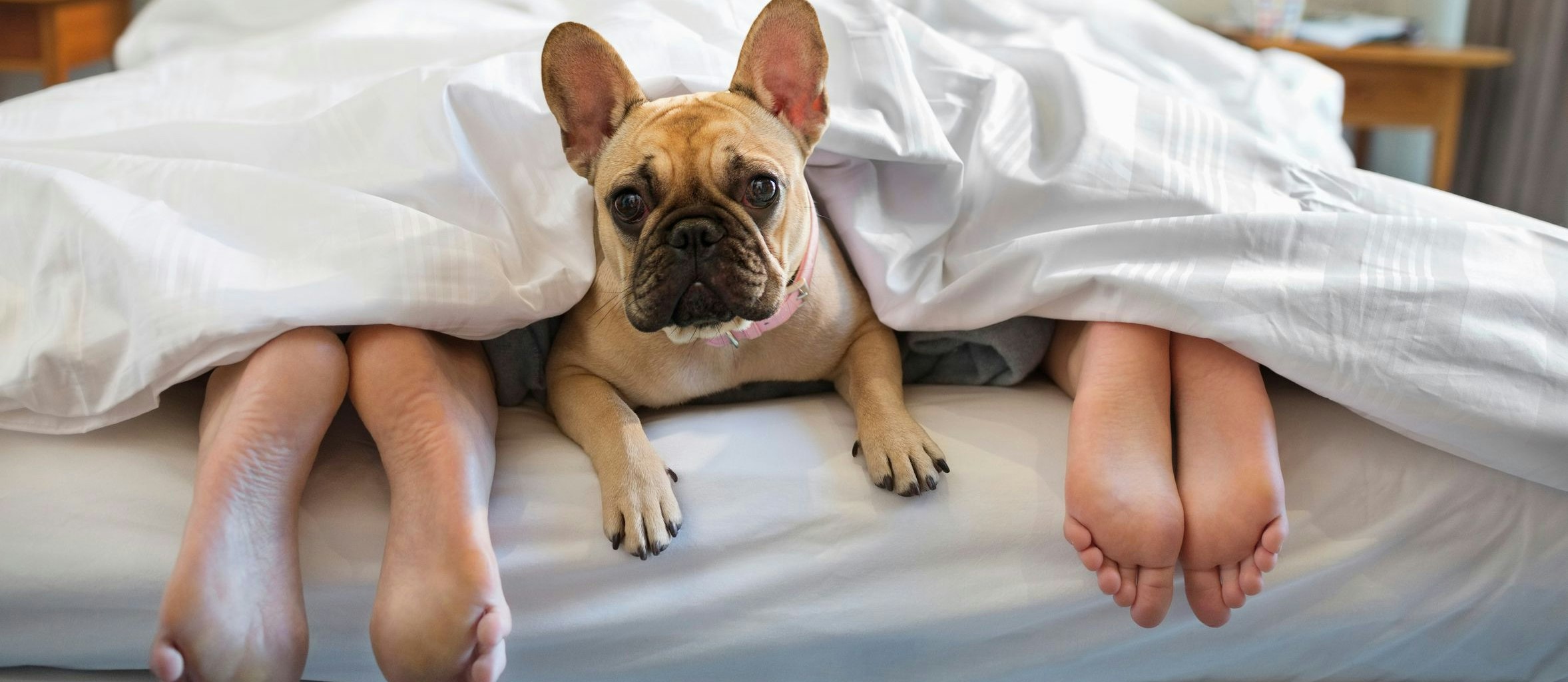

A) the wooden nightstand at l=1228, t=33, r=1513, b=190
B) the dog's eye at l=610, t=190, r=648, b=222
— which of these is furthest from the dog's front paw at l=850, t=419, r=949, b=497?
the wooden nightstand at l=1228, t=33, r=1513, b=190

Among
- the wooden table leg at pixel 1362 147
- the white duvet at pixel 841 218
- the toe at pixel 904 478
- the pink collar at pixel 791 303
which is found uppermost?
the white duvet at pixel 841 218

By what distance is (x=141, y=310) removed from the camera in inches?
42.8

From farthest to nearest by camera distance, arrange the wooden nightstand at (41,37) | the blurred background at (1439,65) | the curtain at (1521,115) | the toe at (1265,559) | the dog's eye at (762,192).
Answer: the curtain at (1521,115)
the blurred background at (1439,65)
the wooden nightstand at (41,37)
the dog's eye at (762,192)
the toe at (1265,559)

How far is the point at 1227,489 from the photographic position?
3.38 feet

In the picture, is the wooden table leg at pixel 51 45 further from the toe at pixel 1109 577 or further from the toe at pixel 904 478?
the toe at pixel 1109 577

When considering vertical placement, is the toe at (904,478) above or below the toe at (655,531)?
above

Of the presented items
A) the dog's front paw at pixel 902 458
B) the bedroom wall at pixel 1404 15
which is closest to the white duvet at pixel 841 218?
the dog's front paw at pixel 902 458

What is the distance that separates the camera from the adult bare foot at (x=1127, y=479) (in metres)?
1.01

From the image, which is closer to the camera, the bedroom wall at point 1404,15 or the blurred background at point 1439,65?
the blurred background at point 1439,65

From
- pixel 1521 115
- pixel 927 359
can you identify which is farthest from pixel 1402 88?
pixel 927 359

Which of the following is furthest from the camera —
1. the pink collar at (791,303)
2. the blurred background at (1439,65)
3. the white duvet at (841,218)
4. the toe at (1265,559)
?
the blurred background at (1439,65)

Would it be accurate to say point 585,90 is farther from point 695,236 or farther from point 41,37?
point 41,37

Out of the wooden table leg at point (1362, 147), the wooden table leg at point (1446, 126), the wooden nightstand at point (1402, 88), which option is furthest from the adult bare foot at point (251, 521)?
the wooden table leg at point (1362, 147)

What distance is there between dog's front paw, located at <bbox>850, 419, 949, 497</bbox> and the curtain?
8.82 feet
